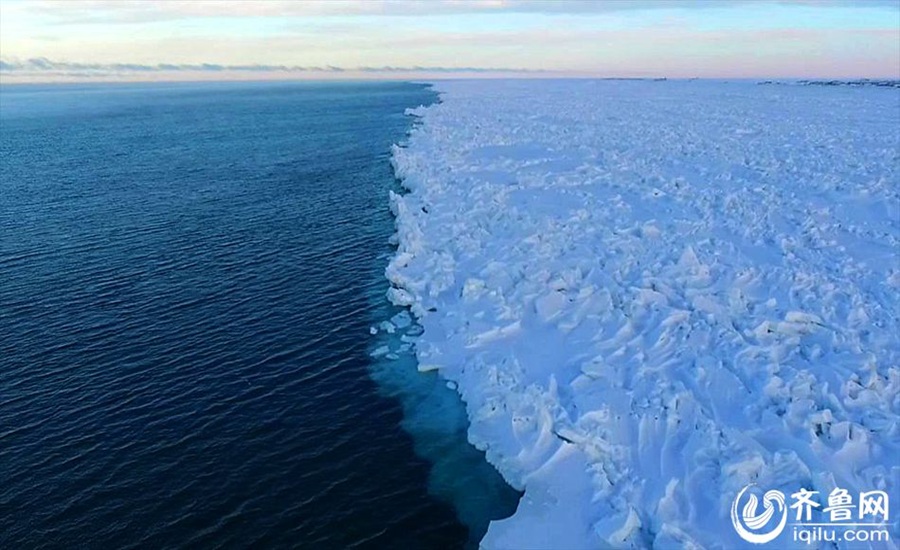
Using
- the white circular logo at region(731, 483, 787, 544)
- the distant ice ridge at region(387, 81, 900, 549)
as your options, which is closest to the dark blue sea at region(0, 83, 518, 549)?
the distant ice ridge at region(387, 81, 900, 549)

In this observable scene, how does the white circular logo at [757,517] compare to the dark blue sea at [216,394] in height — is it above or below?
above

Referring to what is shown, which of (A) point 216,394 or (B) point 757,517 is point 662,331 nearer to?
(B) point 757,517

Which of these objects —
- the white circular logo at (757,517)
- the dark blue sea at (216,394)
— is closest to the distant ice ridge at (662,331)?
the white circular logo at (757,517)

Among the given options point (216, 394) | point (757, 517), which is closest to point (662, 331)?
point (757, 517)

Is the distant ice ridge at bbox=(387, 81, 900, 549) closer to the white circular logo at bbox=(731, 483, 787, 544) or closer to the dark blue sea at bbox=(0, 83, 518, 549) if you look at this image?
the white circular logo at bbox=(731, 483, 787, 544)

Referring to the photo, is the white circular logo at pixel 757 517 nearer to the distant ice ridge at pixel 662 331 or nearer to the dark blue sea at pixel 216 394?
the distant ice ridge at pixel 662 331

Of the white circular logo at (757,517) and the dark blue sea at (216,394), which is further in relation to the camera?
the dark blue sea at (216,394)
